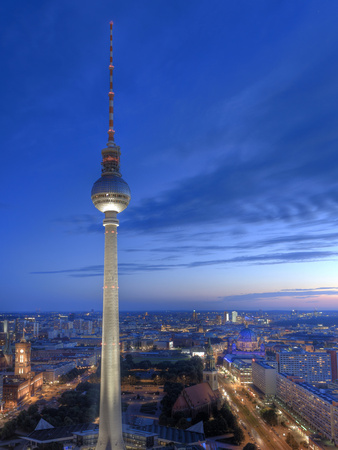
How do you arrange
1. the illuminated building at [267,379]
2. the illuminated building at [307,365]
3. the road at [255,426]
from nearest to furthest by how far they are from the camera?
the road at [255,426]
the illuminated building at [267,379]
the illuminated building at [307,365]

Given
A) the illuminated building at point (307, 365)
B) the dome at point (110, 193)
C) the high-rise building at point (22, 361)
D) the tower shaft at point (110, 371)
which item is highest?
the dome at point (110, 193)

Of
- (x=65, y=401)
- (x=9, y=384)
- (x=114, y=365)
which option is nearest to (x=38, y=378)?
(x=9, y=384)

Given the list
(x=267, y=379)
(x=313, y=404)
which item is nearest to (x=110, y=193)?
(x=313, y=404)

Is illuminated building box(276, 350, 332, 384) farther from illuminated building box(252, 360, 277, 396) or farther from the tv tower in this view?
the tv tower

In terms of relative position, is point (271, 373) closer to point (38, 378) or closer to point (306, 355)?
point (306, 355)

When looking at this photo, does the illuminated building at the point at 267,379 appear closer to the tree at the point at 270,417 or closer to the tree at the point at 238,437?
the tree at the point at 270,417

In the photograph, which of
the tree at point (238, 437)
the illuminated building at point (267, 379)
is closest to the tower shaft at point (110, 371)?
the tree at point (238, 437)

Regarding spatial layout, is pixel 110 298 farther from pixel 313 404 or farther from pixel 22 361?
pixel 22 361
